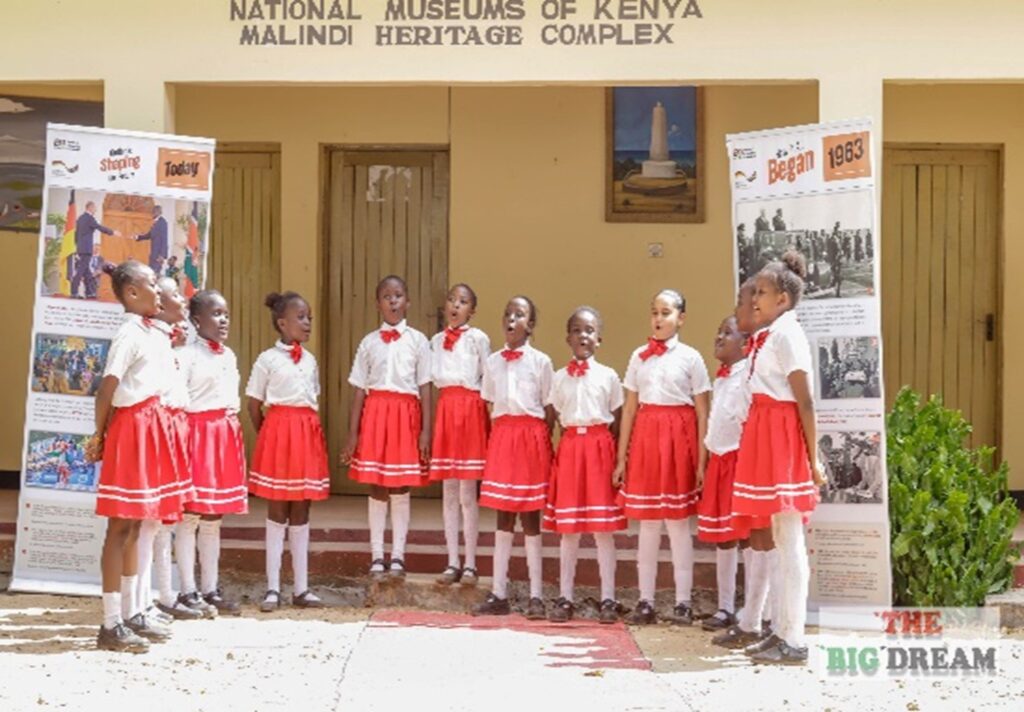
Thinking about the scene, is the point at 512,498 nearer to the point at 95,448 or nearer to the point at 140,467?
the point at 140,467

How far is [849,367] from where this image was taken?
776cm

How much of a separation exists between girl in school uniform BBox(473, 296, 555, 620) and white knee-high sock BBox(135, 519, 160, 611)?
170 cm

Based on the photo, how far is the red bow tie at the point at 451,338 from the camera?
849 cm

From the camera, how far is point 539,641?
24.6 feet

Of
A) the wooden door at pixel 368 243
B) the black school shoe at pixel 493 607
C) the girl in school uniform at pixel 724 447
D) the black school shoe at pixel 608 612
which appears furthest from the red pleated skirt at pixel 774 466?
the wooden door at pixel 368 243

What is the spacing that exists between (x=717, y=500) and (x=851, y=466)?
686 mm

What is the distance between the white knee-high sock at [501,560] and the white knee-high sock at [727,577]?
1097mm

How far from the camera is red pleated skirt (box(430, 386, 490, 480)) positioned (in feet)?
27.4

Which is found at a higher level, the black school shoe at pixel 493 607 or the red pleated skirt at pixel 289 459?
the red pleated skirt at pixel 289 459

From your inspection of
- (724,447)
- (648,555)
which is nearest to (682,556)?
(648,555)

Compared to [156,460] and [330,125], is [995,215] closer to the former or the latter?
[330,125]

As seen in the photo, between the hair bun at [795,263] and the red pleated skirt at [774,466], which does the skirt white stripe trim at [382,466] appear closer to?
the red pleated skirt at [774,466]

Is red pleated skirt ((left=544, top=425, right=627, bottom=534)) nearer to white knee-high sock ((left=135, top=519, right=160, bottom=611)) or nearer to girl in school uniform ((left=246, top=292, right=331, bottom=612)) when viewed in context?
girl in school uniform ((left=246, top=292, right=331, bottom=612))

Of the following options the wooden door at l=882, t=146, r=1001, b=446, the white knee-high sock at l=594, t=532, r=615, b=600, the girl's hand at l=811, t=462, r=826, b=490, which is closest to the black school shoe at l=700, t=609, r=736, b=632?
the white knee-high sock at l=594, t=532, r=615, b=600
